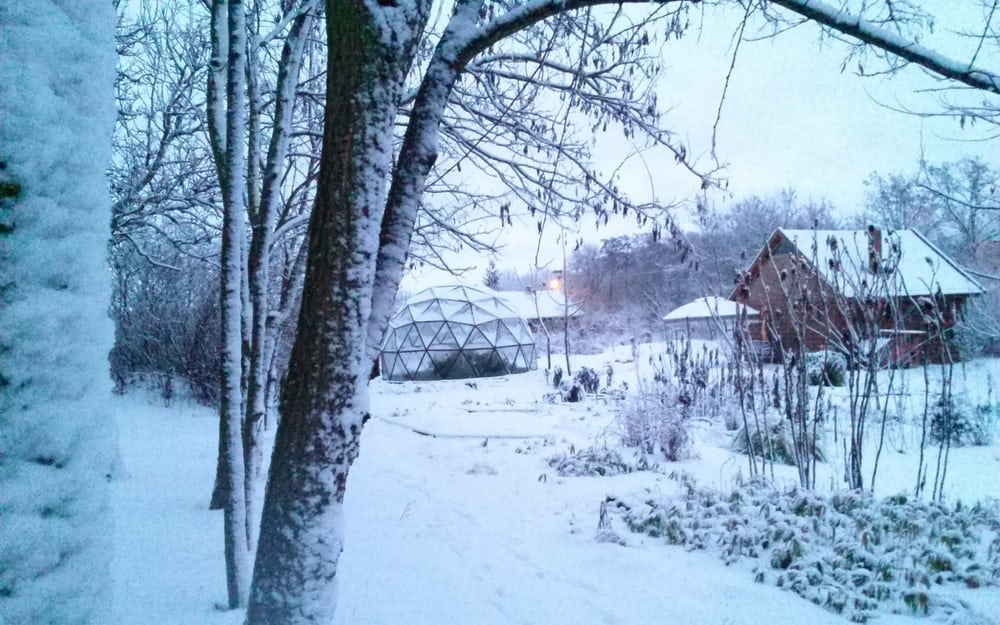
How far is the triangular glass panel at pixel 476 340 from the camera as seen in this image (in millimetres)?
18284

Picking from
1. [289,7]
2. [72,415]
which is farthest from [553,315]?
[72,415]

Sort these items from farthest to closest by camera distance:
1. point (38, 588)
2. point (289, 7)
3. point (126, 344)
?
point (126, 344) → point (289, 7) → point (38, 588)

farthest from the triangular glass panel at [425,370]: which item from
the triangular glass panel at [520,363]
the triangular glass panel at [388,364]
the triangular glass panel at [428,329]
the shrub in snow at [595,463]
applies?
the shrub in snow at [595,463]

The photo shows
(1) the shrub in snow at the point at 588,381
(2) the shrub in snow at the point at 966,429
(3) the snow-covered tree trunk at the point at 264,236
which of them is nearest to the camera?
(3) the snow-covered tree trunk at the point at 264,236

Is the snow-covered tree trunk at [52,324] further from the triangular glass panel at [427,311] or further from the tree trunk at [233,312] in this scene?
the triangular glass panel at [427,311]

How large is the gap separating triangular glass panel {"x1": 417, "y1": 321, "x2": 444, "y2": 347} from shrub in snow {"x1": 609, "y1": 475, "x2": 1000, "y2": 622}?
14289mm

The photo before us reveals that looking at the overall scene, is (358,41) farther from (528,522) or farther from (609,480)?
(609,480)

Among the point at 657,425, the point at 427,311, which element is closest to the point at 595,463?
the point at 657,425

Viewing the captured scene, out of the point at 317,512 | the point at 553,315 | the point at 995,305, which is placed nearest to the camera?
the point at 317,512

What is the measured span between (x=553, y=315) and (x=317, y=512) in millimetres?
33568

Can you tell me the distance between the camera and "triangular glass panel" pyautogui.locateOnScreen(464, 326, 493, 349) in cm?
1828

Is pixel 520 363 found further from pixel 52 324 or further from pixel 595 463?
pixel 52 324

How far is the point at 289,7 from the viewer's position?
3.83 metres

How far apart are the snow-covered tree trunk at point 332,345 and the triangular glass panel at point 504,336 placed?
54.8 feet
